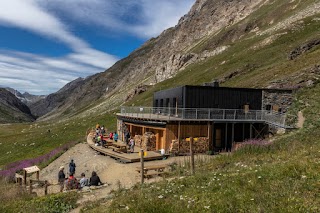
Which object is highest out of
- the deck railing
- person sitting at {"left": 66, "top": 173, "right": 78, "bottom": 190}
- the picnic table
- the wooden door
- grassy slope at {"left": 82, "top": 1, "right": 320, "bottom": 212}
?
the deck railing

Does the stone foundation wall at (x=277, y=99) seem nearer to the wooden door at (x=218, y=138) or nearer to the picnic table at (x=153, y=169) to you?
the wooden door at (x=218, y=138)

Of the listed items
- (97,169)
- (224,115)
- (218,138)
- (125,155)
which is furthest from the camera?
(218,138)

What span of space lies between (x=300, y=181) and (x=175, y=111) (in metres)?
27.7

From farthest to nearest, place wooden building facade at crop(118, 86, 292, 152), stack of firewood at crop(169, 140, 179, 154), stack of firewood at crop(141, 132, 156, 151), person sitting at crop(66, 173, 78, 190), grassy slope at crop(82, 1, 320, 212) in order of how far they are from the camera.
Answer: stack of firewood at crop(141, 132, 156, 151) → wooden building facade at crop(118, 86, 292, 152) → stack of firewood at crop(169, 140, 179, 154) → person sitting at crop(66, 173, 78, 190) → grassy slope at crop(82, 1, 320, 212)

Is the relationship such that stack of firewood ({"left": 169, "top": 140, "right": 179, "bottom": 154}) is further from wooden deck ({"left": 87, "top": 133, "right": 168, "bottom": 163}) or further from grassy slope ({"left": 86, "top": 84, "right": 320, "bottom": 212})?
grassy slope ({"left": 86, "top": 84, "right": 320, "bottom": 212})

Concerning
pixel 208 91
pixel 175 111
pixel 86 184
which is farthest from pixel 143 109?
pixel 86 184

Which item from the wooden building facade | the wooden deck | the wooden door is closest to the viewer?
the wooden deck

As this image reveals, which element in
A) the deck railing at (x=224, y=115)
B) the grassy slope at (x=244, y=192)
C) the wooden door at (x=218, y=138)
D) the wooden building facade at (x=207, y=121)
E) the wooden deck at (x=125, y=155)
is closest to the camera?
the grassy slope at (x=244, y=192)

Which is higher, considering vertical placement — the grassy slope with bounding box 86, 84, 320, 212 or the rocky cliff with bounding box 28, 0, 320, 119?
the rocky cliff with bounding box 28, 0, 320, 119

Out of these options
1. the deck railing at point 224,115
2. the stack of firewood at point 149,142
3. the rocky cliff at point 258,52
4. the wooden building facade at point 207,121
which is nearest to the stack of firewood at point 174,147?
the wooden building facade at point 207,121

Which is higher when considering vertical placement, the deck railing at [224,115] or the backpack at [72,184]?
the deck railing at [224,115]

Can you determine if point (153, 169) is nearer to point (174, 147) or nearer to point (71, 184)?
point (71, 184)

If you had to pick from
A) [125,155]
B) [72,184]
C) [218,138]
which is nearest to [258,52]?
[218,138]

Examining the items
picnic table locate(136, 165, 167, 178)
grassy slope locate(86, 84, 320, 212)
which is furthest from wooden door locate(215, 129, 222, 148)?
grassy slope locate(86, 84, 320, 212)
